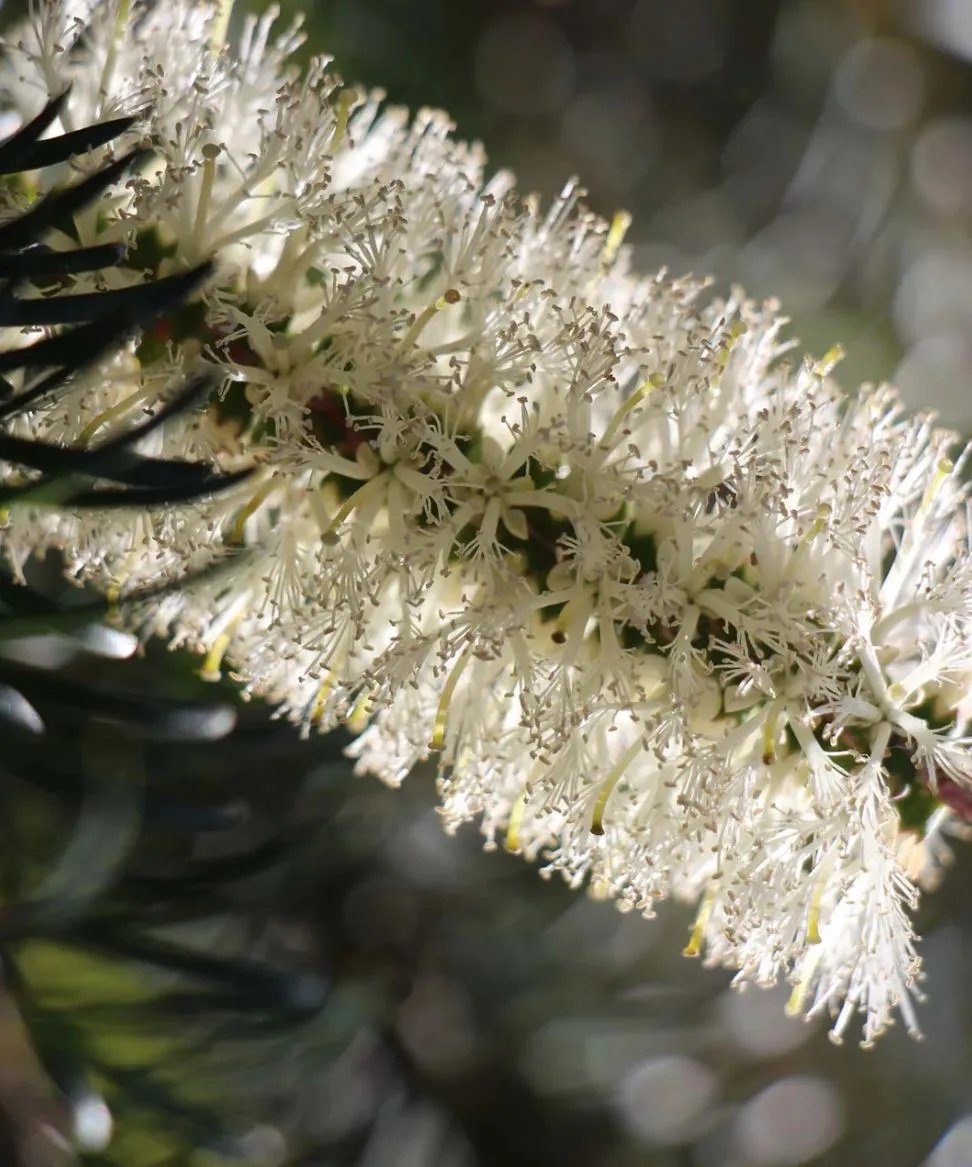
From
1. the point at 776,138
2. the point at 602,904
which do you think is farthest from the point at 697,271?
the point at 602,904

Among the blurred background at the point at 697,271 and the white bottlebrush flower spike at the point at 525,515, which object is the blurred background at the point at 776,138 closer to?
the blurred background at the point at 697,271

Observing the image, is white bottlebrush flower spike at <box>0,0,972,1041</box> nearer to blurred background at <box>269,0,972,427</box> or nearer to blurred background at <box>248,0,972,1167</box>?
blurred background at <box>248,0,972,1167</box>

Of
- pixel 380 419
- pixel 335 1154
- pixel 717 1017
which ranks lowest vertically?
pixel 335 1154

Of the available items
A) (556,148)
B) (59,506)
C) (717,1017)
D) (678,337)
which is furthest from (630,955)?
(556,148)

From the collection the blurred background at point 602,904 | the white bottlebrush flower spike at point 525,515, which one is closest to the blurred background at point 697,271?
the blurred background at point 602,904

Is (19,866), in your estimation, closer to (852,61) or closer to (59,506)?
(59,506)
